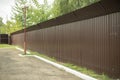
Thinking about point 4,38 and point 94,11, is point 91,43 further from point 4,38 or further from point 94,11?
point 4,38

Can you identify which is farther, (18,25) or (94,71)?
(18,25)

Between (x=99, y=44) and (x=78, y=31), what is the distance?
2.53 meters

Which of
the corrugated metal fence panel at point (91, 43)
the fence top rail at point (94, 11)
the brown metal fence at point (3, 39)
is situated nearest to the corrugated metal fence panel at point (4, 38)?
the brown metal fence at point (3, 39)

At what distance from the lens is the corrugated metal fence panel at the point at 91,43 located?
8.66 metres

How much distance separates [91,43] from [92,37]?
0.92ft

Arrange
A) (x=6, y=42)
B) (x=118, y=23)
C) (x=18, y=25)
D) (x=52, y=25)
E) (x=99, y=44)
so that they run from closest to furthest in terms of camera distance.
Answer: (x=118, y=23), (x=99, y=44), (x=52, y=25), (x=6, y=42), (x=18, y=25)

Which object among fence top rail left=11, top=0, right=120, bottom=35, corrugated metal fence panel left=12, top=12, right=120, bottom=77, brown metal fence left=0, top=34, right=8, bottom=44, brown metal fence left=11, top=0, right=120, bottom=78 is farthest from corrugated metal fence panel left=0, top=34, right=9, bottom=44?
fence top rail left=11, top=0, right=120, bottom=35

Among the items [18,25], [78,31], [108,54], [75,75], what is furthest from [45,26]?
[18,25]

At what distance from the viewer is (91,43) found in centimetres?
1060

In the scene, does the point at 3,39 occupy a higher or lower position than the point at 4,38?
lower

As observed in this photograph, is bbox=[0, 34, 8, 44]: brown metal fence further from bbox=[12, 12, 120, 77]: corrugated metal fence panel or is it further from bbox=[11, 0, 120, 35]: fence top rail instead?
bbox=[11, 0, 120, 35]: fence top rail

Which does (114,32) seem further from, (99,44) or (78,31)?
(78,31)

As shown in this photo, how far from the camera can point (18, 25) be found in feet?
188

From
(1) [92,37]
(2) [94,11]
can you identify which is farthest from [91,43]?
(2) [94,11]
